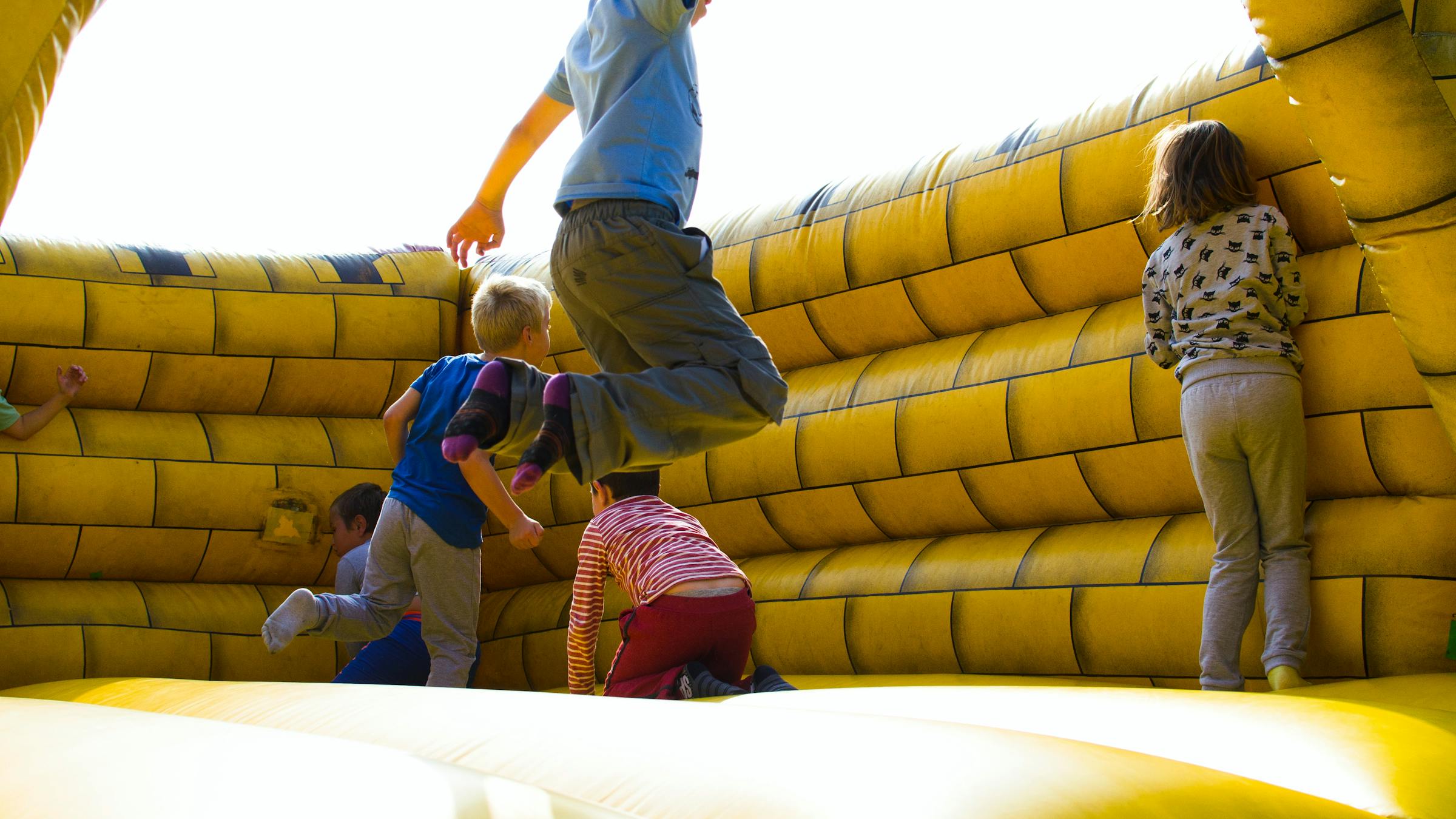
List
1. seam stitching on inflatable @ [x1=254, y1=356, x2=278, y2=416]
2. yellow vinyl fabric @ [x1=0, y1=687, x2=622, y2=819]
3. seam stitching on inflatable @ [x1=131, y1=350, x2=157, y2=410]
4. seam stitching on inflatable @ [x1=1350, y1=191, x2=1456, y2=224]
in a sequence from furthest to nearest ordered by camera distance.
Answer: seam stitching on inflatable @ [x1=254, y1=356, x2=278, y2=416], seam stitching on inflatable @ [x1=131, y1=350, x2=157, y2=410], seam stitching on inflatable @ [x1=1350, y1=191, x2=1456, y2=224], yellow vinyl fabric @ [x1=0, y1=687, x2=622, y2=819]

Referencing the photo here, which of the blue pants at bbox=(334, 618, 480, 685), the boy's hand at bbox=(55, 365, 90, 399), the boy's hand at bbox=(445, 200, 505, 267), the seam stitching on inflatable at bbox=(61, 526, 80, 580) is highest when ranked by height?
the boy's hand at bbox=(445, 200, 505, 267)

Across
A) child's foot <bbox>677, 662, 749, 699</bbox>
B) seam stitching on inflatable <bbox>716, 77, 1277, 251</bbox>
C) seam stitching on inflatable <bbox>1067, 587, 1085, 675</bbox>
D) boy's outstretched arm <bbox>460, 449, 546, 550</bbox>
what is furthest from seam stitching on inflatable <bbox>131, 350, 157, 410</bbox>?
seam stitching on inflatable <bbox>1067, 587, 1085, 675</bbox>

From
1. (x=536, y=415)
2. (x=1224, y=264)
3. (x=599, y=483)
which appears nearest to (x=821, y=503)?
(x=599, y=483)

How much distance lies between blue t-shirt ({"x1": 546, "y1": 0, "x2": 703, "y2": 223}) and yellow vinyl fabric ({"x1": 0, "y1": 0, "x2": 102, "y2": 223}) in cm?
51

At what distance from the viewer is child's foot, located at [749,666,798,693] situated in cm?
149

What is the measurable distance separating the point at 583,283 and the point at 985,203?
1.00 meters

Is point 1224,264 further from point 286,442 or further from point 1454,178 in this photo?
point 286,442

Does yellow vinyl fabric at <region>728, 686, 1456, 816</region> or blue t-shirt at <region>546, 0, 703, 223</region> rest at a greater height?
blue t-shirt at <region>546, 0, 703, 223</region>

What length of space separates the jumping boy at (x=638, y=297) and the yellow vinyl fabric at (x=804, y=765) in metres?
0.32

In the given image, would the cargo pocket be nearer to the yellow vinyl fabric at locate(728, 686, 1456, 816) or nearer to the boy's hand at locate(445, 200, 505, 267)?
the yellow vinyl fabric at locate(728, 686, 1456, 816)

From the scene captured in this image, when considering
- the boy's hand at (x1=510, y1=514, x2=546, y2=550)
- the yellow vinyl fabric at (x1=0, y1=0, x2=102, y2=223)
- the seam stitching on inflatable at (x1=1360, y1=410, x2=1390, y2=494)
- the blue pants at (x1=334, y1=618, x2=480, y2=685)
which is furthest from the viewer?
the blue pants at (x1=334, y1=618, x2=480, y2=685)

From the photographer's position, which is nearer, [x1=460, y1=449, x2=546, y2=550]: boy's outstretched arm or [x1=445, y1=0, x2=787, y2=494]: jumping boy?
[x1=445, y1=0, x2=787, y2=494]: jumping boy

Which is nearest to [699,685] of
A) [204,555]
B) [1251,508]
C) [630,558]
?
[630,558]

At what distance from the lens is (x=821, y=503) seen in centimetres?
213
